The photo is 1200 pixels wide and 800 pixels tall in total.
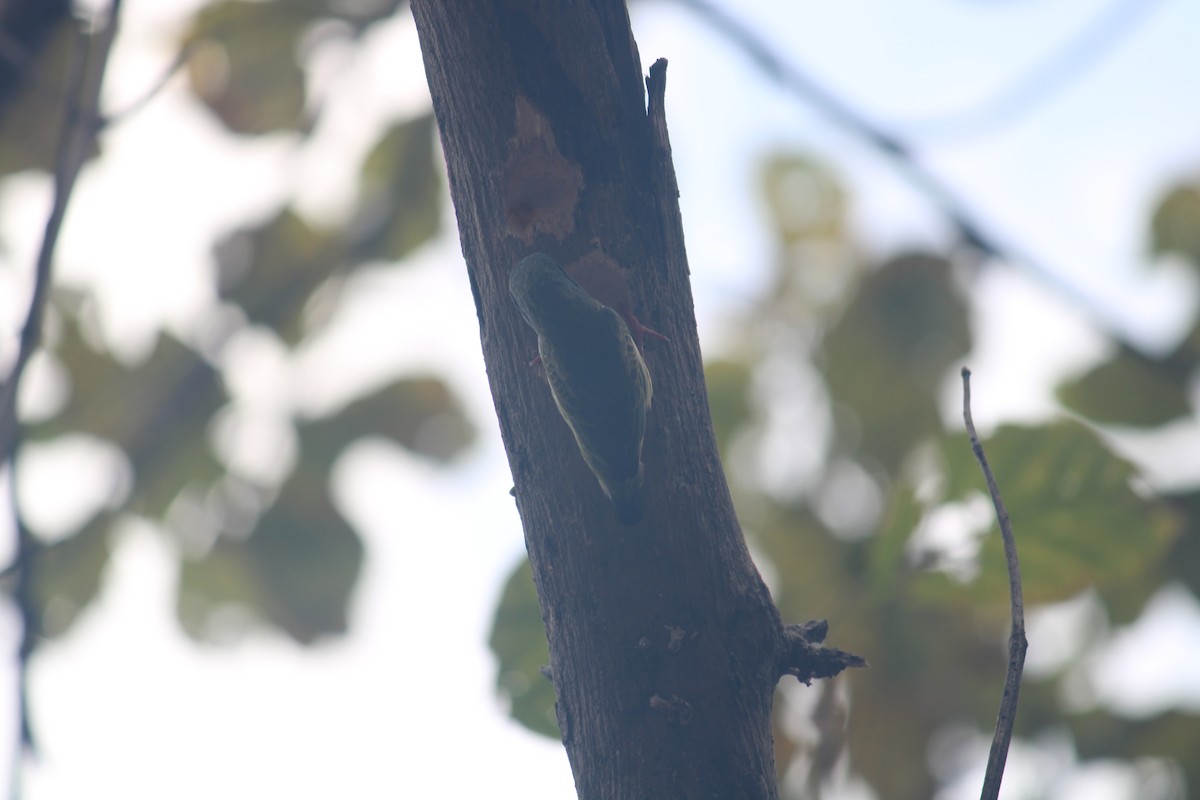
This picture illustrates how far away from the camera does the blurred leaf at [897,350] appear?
15.1 ft

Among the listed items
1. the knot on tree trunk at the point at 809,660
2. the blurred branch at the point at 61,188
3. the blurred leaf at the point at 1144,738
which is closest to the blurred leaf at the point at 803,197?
the blurred leaf at the point at 1144,738

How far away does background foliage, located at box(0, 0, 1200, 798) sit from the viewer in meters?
4.26

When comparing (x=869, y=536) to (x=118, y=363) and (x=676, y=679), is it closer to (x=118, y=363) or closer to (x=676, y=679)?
(x=676, y=679)

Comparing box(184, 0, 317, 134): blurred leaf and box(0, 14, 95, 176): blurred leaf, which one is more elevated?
box(184, 0, 317, 134): blurred leaf

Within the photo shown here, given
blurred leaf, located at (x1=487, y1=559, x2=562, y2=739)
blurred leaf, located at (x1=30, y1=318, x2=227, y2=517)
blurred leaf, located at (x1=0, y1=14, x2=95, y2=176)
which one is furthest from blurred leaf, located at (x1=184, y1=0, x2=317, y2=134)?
blurred leaf, located at (x1=487, y1=559, x2=562, y2=739)

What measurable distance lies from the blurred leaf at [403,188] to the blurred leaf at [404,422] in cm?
76

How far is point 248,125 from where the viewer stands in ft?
16.6

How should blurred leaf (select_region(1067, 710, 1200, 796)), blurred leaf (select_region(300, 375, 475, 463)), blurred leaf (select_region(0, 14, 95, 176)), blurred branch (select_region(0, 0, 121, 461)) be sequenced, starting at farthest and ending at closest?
blurred leaf (select_region(300, 375, 475, 463))
blurred leaf (select_region(0, 14, 95, 176))
blurred leaf (select_region(1067, 710, 1200, 796))
blurred branch (select_region(0, 0, 121, 461))

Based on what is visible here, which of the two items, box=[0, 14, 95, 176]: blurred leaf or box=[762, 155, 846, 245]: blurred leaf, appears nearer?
box=[0, 14, 95, 176]: blurred leaf

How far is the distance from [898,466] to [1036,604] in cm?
146

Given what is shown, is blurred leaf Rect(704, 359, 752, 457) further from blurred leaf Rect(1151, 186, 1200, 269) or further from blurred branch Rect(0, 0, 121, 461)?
blurred branch Rect(0, 0, 121, 461)

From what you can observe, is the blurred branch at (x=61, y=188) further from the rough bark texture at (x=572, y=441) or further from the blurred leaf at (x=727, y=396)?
the blurred leaf at (x=727, y=396)

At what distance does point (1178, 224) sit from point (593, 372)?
3652 mm

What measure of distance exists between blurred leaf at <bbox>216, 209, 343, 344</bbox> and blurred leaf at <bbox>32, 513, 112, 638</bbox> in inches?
48.1
